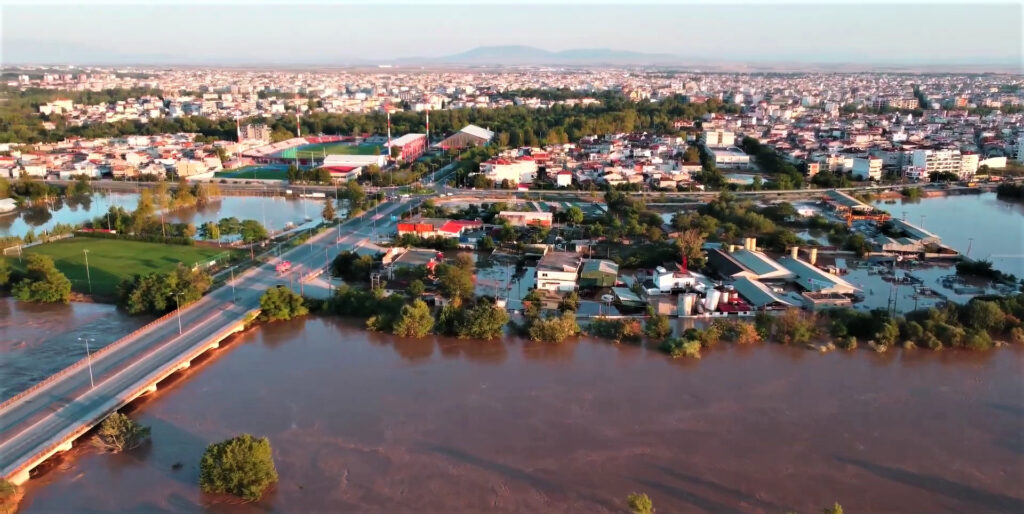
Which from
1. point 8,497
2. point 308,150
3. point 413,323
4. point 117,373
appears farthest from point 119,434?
point 308,150

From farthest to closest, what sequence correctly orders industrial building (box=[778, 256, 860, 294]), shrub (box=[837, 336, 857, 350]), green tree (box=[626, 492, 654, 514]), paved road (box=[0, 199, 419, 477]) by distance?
industrial building (box=[778, 256, 860, 294]) < shrub (box=[837, 336, 857, 350]) < paved road (box=[0, 199, 419, 477]) < green tree (box=[626, 492, 654, 514])

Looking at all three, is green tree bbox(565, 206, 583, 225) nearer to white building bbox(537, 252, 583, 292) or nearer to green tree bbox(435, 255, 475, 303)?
white building bbox(537, 252, 583, 292)

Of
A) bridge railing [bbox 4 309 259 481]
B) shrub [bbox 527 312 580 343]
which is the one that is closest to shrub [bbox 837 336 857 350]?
shrub [bbox 527 312 580 343]

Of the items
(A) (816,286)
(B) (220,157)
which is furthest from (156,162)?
(A) (816,286)

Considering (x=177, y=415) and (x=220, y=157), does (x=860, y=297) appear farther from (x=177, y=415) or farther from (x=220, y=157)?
(x=220, y=157)

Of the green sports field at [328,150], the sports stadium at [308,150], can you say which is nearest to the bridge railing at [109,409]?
the sports stadium at [308,150]

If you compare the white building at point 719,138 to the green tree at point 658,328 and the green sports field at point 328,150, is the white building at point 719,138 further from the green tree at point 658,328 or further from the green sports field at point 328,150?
the green tree at point 658,328
